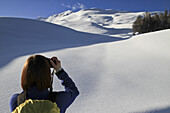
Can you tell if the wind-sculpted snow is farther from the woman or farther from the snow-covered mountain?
the snow-covered mountain

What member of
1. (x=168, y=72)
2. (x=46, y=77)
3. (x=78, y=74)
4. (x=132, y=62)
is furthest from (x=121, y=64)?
(x=46, y=77)

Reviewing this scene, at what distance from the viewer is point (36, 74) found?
0.53m

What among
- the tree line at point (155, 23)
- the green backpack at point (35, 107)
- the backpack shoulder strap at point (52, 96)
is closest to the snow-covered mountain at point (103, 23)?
the tree line at point (155, 23)

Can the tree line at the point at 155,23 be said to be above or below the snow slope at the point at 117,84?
above

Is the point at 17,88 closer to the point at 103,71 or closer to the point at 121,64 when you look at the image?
the point at 103,71

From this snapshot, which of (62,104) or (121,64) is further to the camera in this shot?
(121,64)

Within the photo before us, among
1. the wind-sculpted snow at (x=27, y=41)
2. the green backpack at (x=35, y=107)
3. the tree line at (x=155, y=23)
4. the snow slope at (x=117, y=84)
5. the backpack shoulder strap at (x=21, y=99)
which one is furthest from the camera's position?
the tree line at (x=155, y=23)

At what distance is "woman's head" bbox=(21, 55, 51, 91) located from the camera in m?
0.53

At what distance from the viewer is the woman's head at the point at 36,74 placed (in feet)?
1.73

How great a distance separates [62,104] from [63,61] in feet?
7.54

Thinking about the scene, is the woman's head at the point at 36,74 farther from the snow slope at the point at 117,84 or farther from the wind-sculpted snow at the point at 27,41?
the wind-sculpted snow at the point at 27,41

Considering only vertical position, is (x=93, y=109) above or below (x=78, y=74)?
below

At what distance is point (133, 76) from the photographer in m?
2.04

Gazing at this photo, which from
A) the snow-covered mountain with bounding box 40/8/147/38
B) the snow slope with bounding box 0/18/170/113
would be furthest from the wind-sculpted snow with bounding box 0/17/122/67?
the snow-covered mountain with bounding box 40/8/147/38
